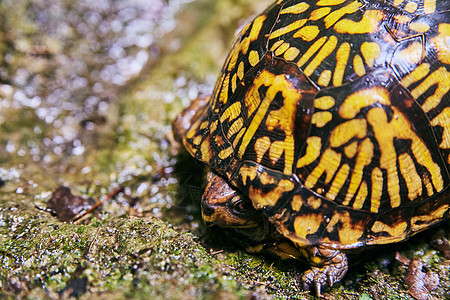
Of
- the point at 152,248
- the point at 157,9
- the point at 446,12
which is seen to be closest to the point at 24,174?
the point at 152,248

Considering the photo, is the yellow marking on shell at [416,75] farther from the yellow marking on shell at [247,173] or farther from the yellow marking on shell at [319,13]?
the yellow marking on shell at [247,173]

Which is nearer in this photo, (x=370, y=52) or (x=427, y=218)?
(x=370, y=52)

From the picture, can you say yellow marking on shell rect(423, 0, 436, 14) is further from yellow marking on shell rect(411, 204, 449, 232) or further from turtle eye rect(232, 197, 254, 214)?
turtle eye rect(232, 197, 254, 214)

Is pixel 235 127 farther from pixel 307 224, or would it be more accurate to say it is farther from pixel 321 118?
pixel 307 224

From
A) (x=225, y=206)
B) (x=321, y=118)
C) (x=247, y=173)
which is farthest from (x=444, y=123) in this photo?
(x=225, y=206)

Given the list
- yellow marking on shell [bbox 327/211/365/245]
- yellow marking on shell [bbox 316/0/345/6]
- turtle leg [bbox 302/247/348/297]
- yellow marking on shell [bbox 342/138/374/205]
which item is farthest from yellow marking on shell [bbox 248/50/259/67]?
turtle leg [bbox 302/247/348/297]

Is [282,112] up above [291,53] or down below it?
below
